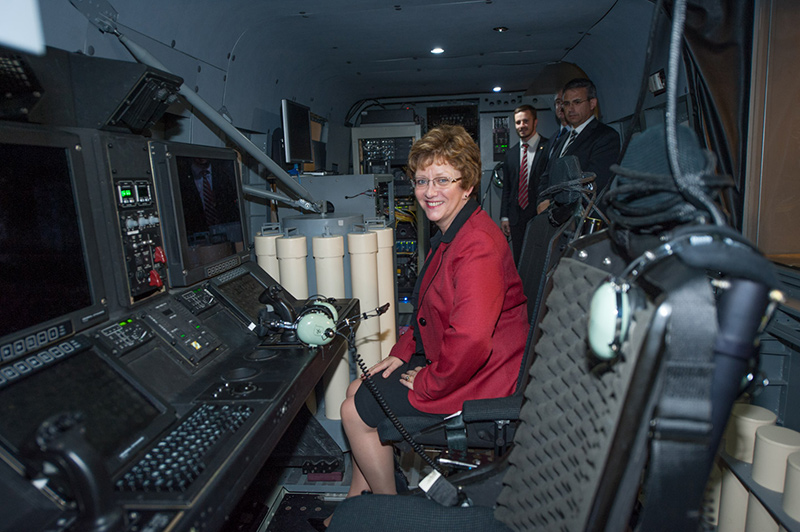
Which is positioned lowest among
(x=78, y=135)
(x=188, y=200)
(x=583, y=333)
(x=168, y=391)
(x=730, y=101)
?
(x=168, y=391)

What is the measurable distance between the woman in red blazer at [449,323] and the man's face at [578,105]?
1.66 meters

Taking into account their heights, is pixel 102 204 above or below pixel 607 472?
above

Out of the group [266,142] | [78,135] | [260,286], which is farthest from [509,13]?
[78,135]

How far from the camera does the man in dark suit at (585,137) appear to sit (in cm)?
292

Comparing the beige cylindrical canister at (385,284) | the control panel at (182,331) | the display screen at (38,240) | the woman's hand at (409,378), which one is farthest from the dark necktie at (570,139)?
the display screen at (38,240)

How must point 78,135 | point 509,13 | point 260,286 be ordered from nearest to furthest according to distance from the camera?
point 78,135 < point 260,286 < point 509,13

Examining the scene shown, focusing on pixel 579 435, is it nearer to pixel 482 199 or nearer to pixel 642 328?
pixel 642 328

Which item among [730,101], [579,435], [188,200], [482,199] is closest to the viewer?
[579,435]

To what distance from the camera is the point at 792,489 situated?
1.38 metres

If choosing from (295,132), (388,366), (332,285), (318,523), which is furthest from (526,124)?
(318,523)

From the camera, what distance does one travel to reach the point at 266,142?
334 cm

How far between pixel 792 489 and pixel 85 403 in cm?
192

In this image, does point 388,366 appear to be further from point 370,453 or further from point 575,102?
point 575,102

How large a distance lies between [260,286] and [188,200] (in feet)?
1.62
